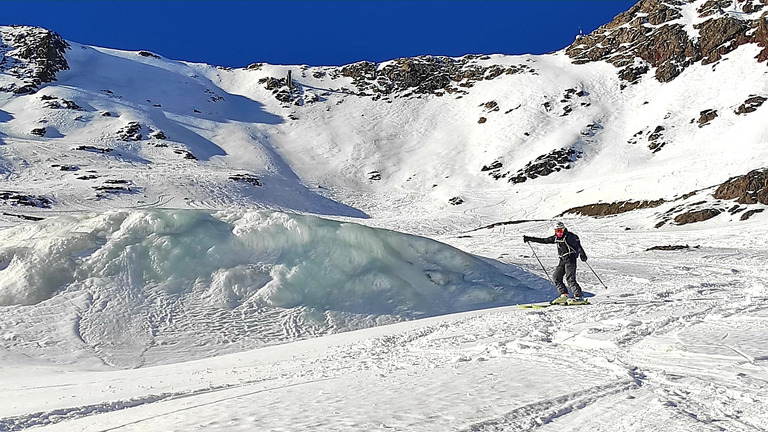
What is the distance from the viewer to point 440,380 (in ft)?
14.4

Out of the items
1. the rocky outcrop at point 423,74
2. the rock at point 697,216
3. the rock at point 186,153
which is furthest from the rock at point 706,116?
the rock at point 186,153

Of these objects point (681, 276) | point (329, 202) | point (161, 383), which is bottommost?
point (681, 276)

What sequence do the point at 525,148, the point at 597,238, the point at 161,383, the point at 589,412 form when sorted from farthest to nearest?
the point at 525,148 → the point at 597,238 → the point at 161,383 → the point at 589,412

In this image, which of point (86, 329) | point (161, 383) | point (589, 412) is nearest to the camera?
point (589, 412)

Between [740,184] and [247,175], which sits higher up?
[247,175]

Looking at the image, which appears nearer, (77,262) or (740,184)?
(77,262)

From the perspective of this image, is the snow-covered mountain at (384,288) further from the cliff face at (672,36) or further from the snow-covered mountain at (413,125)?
the cliff face at (672,36)

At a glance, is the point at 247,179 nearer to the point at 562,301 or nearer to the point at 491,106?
the point at 491,106

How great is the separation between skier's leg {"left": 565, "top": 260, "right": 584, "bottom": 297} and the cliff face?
214 feet

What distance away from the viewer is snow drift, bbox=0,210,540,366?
→ 8.97m

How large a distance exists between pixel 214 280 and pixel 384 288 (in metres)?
3.42

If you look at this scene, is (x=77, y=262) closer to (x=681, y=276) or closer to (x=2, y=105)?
(x=681, y=276)

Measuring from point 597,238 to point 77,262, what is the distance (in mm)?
25308

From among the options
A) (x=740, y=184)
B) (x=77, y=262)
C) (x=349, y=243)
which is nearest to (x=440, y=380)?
(x=349, y=243)
